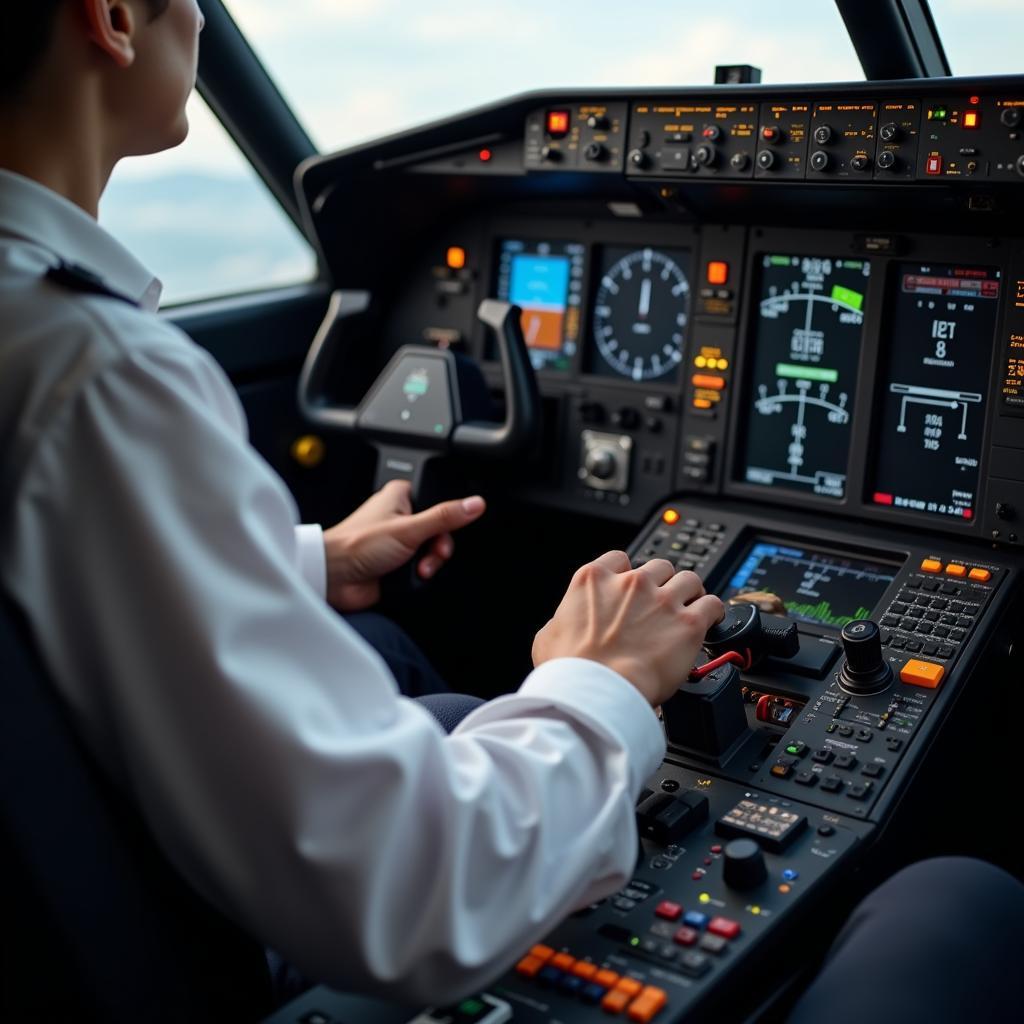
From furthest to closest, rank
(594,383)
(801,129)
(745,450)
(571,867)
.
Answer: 1. (594,383)
2. (745,450)
3. (801,129)
4. (571,867)

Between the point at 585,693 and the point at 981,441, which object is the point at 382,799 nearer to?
the point at 585,693

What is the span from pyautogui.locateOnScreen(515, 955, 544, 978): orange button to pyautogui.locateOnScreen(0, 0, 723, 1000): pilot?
20 cm

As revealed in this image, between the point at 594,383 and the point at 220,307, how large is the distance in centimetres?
87

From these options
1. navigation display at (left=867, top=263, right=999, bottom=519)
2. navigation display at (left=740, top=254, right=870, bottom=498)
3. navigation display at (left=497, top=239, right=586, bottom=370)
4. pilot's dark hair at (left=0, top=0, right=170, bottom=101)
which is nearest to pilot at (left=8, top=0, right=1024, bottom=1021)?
pilot's dark hair at (left=0, top=0, right=170, bottom=101)

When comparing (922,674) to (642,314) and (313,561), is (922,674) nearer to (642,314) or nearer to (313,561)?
(313,561)

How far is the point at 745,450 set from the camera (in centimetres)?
243

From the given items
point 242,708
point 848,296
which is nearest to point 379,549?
point 848,296

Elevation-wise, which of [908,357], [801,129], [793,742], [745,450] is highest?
[801,129]

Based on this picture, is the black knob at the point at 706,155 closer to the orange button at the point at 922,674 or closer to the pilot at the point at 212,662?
the orange button at the point at 922,674

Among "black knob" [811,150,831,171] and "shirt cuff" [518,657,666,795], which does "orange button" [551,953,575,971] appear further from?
"black knob" [811,150,831,171]

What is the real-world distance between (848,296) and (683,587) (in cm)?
114

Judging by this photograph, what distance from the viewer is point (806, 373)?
7.66ft

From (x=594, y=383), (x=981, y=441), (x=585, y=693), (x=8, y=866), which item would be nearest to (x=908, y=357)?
(x=981, y=441)

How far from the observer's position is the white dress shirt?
34.2 inches
